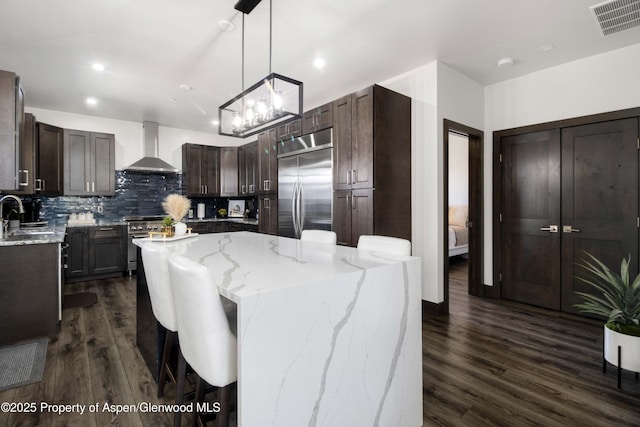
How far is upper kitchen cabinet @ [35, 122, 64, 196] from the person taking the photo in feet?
14.9

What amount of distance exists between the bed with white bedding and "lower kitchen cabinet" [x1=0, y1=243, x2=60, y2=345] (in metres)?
5.73

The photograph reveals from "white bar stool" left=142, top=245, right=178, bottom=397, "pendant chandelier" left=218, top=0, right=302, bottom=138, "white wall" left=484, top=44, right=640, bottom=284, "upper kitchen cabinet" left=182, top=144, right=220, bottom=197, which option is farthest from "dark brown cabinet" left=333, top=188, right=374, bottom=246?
"upper kitchen cabinet" left=182, top=144, right=220, bottom=197

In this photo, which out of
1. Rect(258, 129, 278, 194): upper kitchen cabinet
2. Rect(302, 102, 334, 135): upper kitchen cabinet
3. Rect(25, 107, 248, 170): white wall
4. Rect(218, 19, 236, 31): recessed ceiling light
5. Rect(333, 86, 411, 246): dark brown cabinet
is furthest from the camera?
Rect(25, 107, 248, 170): white wall

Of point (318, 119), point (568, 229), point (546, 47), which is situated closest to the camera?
point (546, 47)

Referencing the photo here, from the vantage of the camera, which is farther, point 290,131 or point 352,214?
point 290,131

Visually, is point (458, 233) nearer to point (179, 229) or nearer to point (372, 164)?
point (372, 164)

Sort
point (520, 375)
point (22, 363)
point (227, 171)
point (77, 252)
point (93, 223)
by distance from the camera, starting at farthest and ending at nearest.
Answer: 1. point (227, 171)
2. point (93, 223)
3. point (77, 252)
4. point (22, 363)
5. point (520, 375)

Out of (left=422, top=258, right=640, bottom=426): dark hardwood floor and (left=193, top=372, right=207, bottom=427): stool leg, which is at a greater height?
(left=193, top=372, right=207, bottom=427): stool leg

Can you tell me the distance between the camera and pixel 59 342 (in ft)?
9.20

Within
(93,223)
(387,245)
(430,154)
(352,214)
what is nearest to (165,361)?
(387,245)

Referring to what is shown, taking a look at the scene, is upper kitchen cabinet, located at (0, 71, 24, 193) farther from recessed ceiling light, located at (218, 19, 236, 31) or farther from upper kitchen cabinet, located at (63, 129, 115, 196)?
upper kitchen cabinet, located at (63, 129, 115, 196)

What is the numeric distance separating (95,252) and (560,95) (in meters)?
6.67

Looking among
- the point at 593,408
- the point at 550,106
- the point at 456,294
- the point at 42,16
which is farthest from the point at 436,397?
the point at 42,16

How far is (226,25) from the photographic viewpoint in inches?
106
